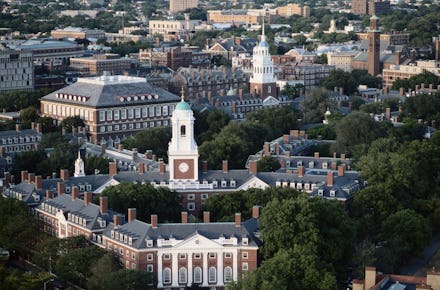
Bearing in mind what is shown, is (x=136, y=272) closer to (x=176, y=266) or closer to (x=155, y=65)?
(x=176, y=266)

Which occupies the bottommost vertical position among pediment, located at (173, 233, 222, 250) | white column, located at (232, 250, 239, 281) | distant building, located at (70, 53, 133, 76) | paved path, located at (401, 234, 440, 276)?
paved path, located at (401, 234, 440, 276)

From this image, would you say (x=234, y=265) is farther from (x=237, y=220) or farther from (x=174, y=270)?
(x=174, y=270)

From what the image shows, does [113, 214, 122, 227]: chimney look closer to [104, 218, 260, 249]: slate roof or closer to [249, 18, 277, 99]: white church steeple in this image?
[104, 218, 260, 249]: slate roof

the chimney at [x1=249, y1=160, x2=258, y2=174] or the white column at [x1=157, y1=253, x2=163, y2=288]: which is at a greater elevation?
the chimney at [x1=249, y1=160, x2=258, y2=174]

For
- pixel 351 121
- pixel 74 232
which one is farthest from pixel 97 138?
pixel 74 232

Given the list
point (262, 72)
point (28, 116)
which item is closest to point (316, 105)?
point (262, 72)

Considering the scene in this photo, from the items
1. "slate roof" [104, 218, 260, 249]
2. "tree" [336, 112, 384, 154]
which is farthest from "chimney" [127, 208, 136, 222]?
"tree" [336, 112, 384, 154]
